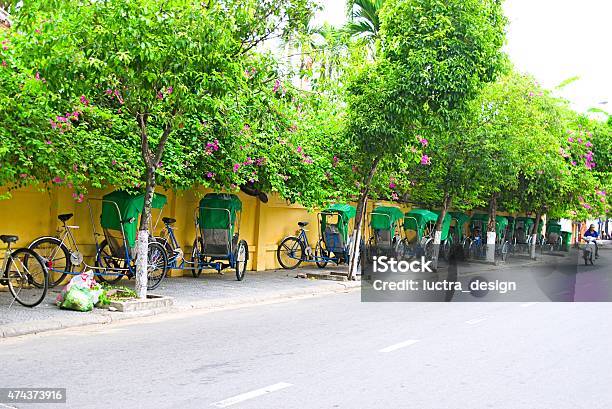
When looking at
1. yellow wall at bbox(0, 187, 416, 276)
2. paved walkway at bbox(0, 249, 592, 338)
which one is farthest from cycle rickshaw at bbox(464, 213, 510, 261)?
paved walkway at bbox(0, 249, 592, 338)

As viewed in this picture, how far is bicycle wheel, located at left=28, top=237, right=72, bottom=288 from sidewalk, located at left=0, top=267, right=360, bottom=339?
0.39m

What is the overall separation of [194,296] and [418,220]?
37.6 ft

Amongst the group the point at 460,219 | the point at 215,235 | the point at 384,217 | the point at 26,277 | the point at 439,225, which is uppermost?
the point at 460,219

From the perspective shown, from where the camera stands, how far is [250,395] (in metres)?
6.05

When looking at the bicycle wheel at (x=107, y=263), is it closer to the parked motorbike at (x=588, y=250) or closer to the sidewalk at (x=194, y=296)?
the sidewalk at (x=194, y=296)

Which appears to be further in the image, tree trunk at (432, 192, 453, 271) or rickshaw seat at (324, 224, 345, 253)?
tree trunk at (432, 192, 453, 271)

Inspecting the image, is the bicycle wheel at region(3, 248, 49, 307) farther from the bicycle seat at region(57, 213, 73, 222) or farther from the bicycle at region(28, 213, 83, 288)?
the bicycle seat at region(57, 213, 73, 222)

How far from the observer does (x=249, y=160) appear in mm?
14648

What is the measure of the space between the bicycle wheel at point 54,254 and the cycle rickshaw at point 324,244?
320 inches

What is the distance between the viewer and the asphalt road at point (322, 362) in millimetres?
6062

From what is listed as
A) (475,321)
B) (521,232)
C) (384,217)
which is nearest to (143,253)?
(475,321)

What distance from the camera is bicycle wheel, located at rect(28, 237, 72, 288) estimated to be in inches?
458

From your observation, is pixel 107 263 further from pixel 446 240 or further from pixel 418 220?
pixel 446 240

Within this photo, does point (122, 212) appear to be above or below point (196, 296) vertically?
above
